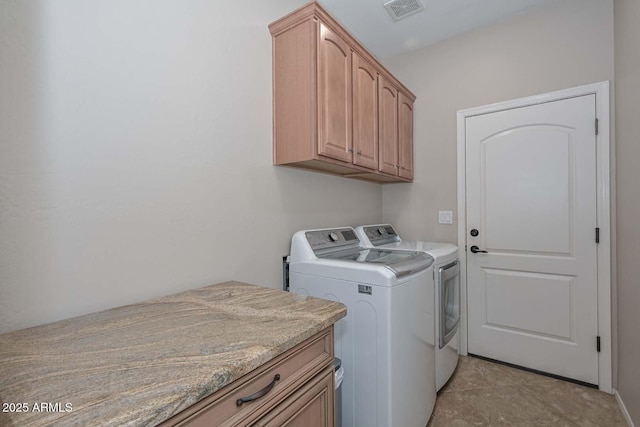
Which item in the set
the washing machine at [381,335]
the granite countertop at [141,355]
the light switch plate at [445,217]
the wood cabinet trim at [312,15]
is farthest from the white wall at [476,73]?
the granite countertop at [141,355]

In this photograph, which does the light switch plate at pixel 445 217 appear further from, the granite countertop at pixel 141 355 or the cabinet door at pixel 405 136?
the granite countertop at pixel 141 355

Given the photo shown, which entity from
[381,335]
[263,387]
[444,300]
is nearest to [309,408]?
[263,387]

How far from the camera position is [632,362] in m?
1.58

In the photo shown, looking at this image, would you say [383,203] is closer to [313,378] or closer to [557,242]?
[557,242]

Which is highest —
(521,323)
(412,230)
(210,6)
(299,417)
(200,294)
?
(210,6)

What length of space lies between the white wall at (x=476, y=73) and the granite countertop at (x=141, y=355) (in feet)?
6.33

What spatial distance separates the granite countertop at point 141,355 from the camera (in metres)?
0.50

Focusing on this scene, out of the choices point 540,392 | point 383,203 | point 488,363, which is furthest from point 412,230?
point 540,392

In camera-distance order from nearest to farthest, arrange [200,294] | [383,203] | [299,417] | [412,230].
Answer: [299,417], [200,294], [412,230], [383,203]

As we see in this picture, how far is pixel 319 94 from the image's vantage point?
154 cm

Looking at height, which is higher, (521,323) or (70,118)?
(70,118)

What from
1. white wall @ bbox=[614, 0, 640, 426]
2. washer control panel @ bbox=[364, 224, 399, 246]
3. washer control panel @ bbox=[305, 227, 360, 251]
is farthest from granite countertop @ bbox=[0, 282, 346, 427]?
white wall @ bbox=[614, 0, 640, 426]

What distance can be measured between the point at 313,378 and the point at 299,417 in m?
0.11

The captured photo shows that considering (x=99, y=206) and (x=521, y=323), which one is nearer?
(x=99, y=206)
